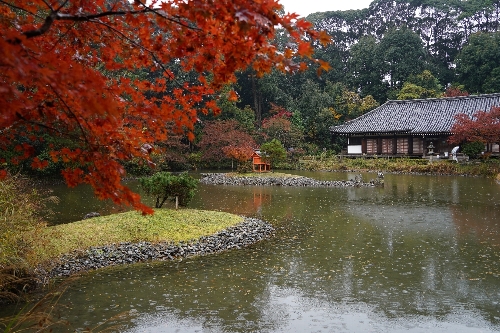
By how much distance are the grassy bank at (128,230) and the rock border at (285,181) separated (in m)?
11.7

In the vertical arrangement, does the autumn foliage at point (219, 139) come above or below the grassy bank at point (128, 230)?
above

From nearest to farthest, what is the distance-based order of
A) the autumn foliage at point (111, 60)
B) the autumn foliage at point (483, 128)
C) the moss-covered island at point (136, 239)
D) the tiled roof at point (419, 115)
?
the autumn foliage at point (111, 60), the moss-covered island at point (136, 239), the autumn foliage at point (483, 128), the tiled roof at point (419, 115)

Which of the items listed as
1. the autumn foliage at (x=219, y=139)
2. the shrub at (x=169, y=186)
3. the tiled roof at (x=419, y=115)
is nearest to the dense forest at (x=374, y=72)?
the autumn foliage at (x=219, y=139)

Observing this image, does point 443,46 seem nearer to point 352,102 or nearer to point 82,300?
point 352,102

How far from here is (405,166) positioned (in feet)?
99.6

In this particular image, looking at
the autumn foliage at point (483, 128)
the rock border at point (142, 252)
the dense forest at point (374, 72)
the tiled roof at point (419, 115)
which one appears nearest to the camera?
the rock border at point (142, 252)

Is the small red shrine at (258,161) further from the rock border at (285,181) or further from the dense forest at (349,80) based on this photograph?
the rock border at (285,181)

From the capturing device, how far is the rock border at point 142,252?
744 centimetres

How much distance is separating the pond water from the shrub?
2.77 meters

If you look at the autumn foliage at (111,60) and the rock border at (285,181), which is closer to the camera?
the autumn foliage at (111,60)

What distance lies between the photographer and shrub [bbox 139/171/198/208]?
11438 millimetres

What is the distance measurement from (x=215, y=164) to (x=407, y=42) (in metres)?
30.1

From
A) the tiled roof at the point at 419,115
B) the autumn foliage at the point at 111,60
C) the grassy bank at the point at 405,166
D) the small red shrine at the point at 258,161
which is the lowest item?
the grassy bank at the point at 405,166

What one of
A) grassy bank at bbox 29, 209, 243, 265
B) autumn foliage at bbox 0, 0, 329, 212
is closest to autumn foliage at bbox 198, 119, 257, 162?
grassy bank at bbox 29, 209, 243, 265
